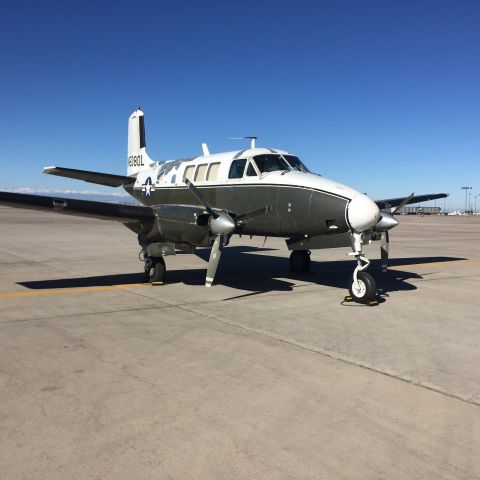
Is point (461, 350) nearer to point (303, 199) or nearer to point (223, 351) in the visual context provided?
point (223, 351)

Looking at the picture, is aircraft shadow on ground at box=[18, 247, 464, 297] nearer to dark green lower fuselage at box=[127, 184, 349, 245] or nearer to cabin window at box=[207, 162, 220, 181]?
dark green lower fuselage at box=[127, 184, 349, 245]

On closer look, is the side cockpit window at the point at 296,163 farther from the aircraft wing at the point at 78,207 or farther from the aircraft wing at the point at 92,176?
the aircraft wing at the point at 92,176

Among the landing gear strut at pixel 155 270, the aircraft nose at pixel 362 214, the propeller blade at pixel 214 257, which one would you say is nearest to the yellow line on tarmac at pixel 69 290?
the landing gear strut at pixel 155 270

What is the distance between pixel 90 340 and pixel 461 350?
527 cm

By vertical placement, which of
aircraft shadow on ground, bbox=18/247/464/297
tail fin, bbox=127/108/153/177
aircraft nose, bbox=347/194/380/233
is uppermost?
tail fin, bbox=127/108/153/177

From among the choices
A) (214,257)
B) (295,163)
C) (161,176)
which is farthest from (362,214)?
(161,176)

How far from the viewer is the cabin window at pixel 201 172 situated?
1284cm

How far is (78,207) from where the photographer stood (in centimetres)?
1067

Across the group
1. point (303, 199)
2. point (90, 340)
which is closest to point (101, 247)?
point (303, 199)

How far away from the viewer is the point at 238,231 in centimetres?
1125

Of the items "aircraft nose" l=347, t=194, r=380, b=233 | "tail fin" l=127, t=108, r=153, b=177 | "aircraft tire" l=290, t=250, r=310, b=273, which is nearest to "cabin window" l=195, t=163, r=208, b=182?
"aircraft tire" l=290, t=250, r=310, b=273

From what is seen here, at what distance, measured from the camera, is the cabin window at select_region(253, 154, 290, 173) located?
11164mm

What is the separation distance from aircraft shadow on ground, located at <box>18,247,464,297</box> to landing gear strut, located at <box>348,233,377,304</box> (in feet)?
5.74

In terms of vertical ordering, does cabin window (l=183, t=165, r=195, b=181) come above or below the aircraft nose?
above
